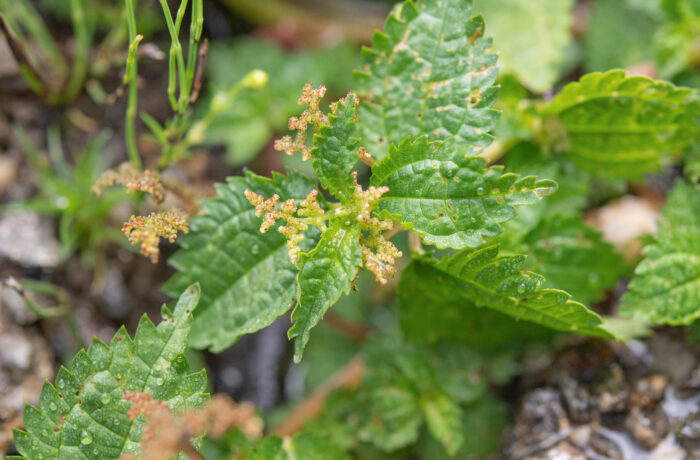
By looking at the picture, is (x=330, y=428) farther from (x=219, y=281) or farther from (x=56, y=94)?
(x=56, y=94)

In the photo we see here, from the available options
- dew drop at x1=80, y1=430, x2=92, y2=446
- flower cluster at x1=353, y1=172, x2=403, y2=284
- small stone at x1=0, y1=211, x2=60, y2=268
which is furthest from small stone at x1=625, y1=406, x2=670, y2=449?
small stone at x1=0, y1=211, x2=60, y2=268

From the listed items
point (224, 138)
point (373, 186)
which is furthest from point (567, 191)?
point (224, 138)

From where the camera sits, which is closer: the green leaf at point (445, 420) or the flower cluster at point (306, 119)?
the flower cluster at point (306, 119)

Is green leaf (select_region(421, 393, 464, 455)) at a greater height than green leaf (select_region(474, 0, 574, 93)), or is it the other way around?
green leaf (select_region(474, 0, 574, 93))

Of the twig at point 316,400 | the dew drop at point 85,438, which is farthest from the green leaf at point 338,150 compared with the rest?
the twig at point 316,400

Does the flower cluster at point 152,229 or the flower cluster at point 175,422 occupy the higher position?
the flower cluster at point 152,229

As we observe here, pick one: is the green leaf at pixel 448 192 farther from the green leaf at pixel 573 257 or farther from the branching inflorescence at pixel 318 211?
the green leaf at pixel 573 257

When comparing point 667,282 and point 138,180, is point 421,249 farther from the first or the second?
point 138,180

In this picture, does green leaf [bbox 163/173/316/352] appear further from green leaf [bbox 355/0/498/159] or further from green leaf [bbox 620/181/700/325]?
green leaf [bbox 620/181/700/325]
